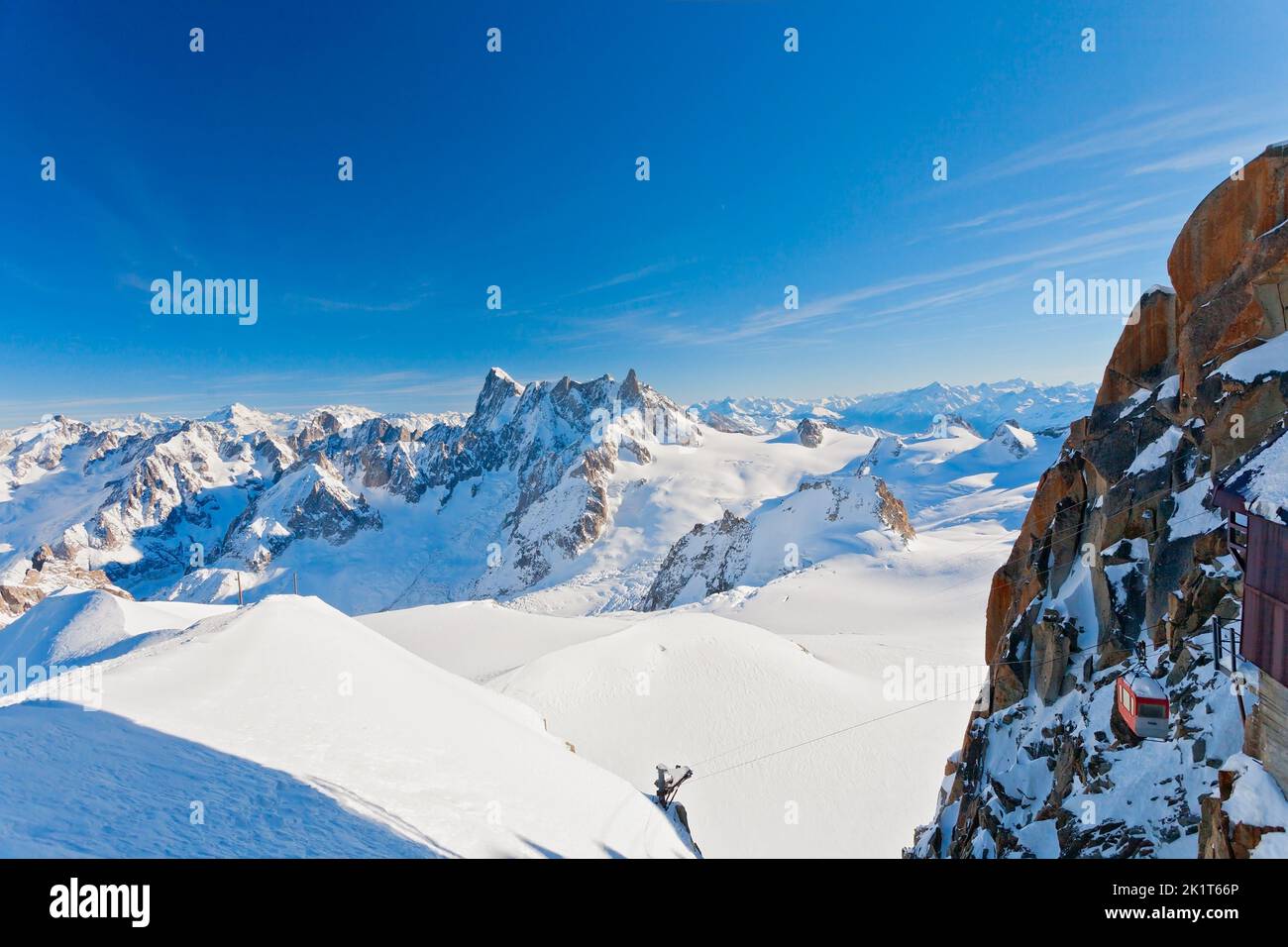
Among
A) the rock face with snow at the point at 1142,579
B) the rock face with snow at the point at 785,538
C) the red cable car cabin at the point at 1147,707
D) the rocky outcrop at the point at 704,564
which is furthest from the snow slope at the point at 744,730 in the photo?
the rocky outcrop at the point at 704,564

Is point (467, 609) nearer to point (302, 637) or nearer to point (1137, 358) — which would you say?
point (302, 637)

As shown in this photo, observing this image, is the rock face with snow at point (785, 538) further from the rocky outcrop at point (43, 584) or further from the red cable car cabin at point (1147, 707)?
the red cable car cabin at point (1147, 707)

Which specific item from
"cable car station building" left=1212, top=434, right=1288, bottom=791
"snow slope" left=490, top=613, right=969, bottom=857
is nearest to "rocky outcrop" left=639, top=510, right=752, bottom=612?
"snow slope" left=490, top=613, right=969, bottom=857

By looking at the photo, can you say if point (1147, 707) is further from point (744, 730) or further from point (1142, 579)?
point (744, 730)
